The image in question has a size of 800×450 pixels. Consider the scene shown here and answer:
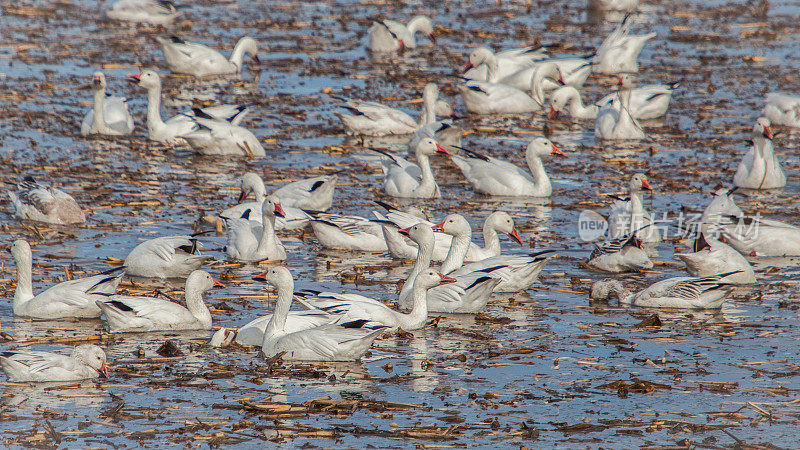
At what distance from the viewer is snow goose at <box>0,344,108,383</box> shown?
296 inches

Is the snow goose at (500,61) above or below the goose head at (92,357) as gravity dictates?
above

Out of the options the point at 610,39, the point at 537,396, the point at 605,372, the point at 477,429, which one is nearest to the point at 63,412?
the point at 477,429

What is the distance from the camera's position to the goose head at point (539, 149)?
14422 mm

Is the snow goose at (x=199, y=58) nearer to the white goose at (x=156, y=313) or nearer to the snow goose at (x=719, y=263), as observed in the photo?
the white goose at (x=156, y=313)

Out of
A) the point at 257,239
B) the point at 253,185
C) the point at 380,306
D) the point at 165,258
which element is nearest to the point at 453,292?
the point at 380,306

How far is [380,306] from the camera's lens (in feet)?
29.0

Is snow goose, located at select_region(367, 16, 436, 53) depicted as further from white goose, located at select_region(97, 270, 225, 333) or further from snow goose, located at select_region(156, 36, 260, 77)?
white goose, located at select_region(97, 270, 225, 333)

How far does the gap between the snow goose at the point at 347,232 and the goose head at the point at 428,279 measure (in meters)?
2.73

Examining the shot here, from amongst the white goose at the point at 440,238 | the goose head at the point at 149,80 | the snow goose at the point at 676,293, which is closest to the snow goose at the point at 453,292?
the white goose at the point at 440,238

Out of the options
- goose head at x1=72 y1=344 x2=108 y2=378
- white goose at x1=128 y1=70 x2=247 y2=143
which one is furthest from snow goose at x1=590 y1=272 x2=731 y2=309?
white goose at x1=128 y1=70 x2=247 y2=143

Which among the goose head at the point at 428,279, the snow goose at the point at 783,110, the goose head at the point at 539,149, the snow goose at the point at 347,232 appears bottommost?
the snow goose at the point at 347,232

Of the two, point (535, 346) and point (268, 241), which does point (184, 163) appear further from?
point (535, 346)

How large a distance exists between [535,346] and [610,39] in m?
15.6

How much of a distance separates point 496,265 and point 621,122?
8.02m
